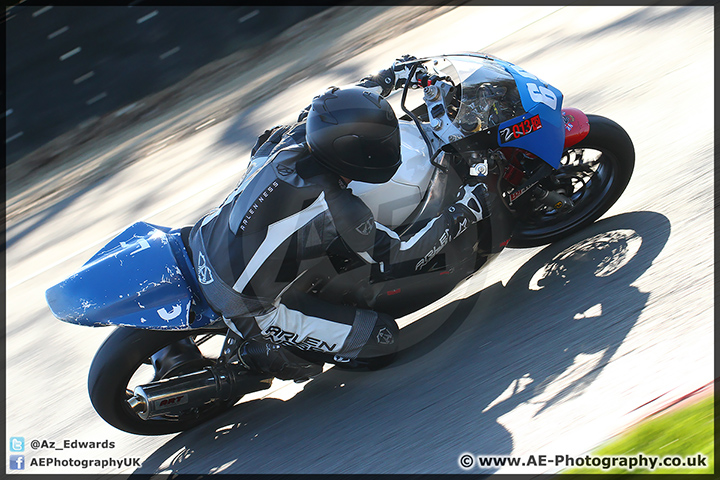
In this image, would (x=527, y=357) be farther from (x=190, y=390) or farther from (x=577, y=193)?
(x=190, y=390)

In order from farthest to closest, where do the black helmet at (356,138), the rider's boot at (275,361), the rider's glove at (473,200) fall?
the rider's boot at (275,361)
the rider's glove at (473,200)
the black helmet at (356,138)

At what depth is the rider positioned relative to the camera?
2969 mm

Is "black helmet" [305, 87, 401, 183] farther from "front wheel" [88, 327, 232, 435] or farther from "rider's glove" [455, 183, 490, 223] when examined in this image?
"front wheel" [88, 327, 232, 435]

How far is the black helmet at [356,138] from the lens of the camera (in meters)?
2.92

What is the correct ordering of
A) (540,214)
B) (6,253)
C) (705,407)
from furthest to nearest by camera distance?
(6,253) → (540,214) → (705,407)

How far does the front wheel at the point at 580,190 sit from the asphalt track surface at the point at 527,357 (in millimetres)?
124

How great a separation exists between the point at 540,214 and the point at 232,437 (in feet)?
6.90

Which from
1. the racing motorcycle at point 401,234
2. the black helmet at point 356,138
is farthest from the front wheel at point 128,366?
the black helmet at point 356,138

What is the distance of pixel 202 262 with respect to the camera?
10.4 ft

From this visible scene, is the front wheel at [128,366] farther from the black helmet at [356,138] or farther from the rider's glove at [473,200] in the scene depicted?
the rider's glove at [473,200]

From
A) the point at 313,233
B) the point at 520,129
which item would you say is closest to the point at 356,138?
the point at 313,233

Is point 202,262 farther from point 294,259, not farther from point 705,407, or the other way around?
point 705,407

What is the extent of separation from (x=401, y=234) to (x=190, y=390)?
1339 mm

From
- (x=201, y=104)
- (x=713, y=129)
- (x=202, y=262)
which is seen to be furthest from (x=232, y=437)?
(x=201, y=104)
